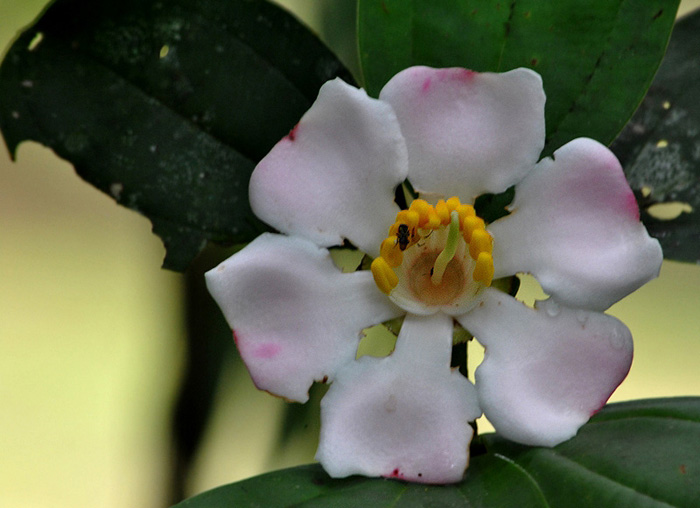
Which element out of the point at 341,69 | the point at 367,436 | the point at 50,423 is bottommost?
the point at 50,423

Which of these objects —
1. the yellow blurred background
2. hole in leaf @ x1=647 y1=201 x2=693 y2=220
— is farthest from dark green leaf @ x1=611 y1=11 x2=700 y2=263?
the yellow blurred background

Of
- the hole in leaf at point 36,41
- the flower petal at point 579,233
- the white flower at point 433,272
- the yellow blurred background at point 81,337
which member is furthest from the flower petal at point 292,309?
the yellow blurred background at point 81,337

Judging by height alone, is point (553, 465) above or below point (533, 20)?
below

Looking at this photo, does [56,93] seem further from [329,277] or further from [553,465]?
[553,465]

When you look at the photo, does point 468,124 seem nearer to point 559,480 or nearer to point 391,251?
point 391,251

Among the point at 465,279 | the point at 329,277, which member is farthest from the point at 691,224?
the point at 329,277

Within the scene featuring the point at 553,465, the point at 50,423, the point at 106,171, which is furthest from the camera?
the point at 50,423
